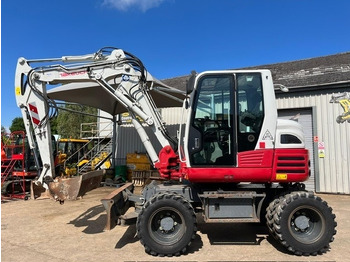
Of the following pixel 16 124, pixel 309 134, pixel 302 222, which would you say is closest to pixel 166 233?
pixel 302 222

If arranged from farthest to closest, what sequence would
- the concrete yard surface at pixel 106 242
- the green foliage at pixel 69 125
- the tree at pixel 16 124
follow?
the tree at pixel 16 124 < the green foliage at pixel 69 125 < the concrete yard surface at pixel 106 242

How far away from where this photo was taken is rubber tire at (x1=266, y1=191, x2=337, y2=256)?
4.94 metres

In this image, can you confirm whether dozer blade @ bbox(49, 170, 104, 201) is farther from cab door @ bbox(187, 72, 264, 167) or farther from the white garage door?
the white garage door

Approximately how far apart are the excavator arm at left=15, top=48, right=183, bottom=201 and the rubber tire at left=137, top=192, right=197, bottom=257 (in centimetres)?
141

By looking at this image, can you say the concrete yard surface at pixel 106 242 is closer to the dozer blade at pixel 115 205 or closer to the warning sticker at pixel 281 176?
the dozer blade at pixel 115 205

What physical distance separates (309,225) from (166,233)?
2532mm

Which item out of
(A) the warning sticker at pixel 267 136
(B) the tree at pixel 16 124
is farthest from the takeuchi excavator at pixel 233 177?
(B) the tree at pixel 16 124

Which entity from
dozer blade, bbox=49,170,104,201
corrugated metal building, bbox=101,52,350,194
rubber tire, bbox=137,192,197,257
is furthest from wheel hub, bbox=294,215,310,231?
corrugated metal building, bbox=101,52,350,194

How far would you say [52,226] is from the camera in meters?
6.82

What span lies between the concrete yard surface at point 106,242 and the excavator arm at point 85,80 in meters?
1.22

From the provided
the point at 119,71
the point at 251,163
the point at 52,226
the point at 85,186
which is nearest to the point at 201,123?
the point at 251,163

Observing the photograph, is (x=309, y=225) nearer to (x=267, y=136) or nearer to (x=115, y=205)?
(x=267, y=136)

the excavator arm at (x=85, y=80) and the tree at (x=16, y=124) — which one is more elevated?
the tree at (x=16, y=124)

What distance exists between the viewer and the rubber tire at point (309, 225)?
4.94 m
